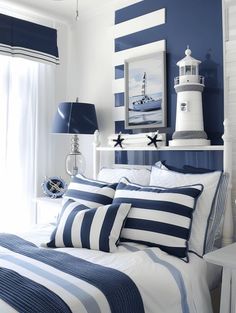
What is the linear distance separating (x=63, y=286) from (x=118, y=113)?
1.84 meters

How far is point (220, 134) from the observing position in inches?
87.3

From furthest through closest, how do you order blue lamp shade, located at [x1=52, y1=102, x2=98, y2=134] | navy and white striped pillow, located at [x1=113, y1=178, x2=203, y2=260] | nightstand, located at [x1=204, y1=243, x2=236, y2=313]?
blue lamp shade, located at [x1=52, y1=102, x2=98, y2=134] → navy and white striped pillow, located at [x1=113, y1=178, x2=203, y2=260] → nightstand, located at [x1=204, y1=243, x2=236, y2=313]

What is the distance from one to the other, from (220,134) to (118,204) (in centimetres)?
84

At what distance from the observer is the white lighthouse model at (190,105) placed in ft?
7.15

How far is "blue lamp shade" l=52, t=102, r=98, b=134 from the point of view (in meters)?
2.73

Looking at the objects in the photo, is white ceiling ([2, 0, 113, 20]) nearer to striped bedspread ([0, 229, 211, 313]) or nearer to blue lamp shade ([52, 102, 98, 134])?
blue lamp shade ([52, 102, 98, 134])

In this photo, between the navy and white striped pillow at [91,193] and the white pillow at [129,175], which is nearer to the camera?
the navy and white striped pillow at [91,193]

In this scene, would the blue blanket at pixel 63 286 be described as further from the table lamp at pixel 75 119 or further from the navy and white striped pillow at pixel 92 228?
the table lamp at pixel 75 119

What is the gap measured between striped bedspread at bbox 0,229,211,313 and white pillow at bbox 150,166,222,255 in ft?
0.49

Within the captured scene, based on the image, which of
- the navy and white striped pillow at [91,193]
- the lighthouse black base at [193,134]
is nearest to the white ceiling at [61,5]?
the lighthouse black base at [193,134]

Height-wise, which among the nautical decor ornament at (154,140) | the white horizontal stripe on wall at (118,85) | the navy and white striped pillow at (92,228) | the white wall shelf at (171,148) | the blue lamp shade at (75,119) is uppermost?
the white horizontal stripe on wall at (118,85)

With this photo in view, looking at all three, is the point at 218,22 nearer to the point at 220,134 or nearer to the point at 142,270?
the point at 220,134

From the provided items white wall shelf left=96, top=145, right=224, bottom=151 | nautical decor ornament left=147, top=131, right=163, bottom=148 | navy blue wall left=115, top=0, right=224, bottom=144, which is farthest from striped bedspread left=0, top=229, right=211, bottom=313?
navy blue wall left=115, top=0, right=224, bottom=144

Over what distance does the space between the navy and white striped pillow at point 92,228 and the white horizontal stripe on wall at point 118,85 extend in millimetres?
1274
